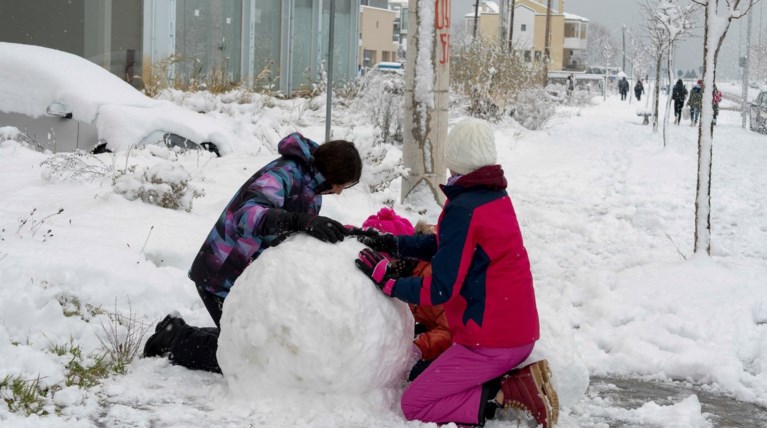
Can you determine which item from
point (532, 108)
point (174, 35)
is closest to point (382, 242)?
point (174, 35)

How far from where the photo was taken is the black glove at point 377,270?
4.16 metres

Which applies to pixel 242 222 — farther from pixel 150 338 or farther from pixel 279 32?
pixel 279 32

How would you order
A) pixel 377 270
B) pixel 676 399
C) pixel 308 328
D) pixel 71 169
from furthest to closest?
pixel 71 169
pixel 676 399
pixel 377 270
pixel 308 328

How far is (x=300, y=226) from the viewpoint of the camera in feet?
14.0

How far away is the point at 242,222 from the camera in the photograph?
4441 mm

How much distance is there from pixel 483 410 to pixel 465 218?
84cm

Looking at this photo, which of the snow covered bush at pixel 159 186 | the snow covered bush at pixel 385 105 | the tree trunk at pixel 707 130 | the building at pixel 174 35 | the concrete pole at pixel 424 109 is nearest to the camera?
the snow covered bush at pixel 159 186

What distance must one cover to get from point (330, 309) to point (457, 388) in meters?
0.65

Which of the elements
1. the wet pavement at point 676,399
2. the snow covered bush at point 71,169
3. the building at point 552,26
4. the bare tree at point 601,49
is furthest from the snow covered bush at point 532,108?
the bare tree at point 601,49

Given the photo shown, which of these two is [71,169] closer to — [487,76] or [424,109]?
[424,109]

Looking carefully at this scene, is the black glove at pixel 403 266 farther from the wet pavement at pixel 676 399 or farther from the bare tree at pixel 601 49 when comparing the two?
the bare tree at pixel 601 49

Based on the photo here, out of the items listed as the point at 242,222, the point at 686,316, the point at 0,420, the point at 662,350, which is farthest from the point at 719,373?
the point at 0,420

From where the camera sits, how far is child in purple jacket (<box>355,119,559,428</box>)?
4.02 metres

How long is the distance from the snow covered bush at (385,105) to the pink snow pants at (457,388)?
1032 cm
